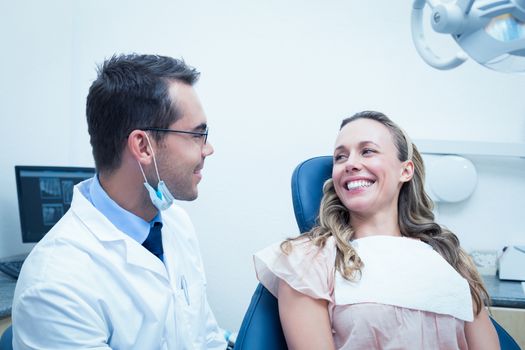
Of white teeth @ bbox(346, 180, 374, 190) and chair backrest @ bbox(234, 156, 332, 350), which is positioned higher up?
white teeth @ bbox(346, 180, 374, 190)

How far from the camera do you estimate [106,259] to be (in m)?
1.03

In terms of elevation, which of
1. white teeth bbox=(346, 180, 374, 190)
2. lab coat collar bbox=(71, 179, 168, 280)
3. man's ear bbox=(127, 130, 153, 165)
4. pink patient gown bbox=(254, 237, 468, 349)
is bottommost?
pink patient gown bbox=(254, 237, 468, 349)

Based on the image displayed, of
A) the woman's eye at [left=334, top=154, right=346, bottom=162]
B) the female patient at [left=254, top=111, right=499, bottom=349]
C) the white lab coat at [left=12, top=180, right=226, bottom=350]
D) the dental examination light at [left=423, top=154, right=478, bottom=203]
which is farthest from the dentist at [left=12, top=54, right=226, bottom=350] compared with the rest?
the dental examination light at [left=423, top=154, right=478, bottom=203]

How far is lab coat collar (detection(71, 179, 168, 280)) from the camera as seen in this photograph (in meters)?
1.06

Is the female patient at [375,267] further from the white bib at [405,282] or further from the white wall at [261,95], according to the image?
the white wall at [261,95]

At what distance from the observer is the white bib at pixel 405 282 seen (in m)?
1.15

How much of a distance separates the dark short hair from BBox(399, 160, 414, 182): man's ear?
0.72m

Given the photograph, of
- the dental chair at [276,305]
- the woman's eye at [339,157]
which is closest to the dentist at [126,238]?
the dental chair at [276,305]

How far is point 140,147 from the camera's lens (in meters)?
1.12

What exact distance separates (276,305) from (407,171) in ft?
1.96

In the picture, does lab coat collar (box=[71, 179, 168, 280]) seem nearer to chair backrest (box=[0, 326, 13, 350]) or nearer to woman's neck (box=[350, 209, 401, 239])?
chair backrest (box=[0, 326, 13, 350])

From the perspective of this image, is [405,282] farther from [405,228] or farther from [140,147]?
[140,147]

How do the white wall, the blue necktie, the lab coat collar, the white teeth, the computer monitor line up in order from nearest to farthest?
1. the lab coat collar
2. the blue necktie
3. the white teeth
4. the computer monitor
5. the white wall

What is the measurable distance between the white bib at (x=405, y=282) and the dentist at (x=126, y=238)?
44 cm
